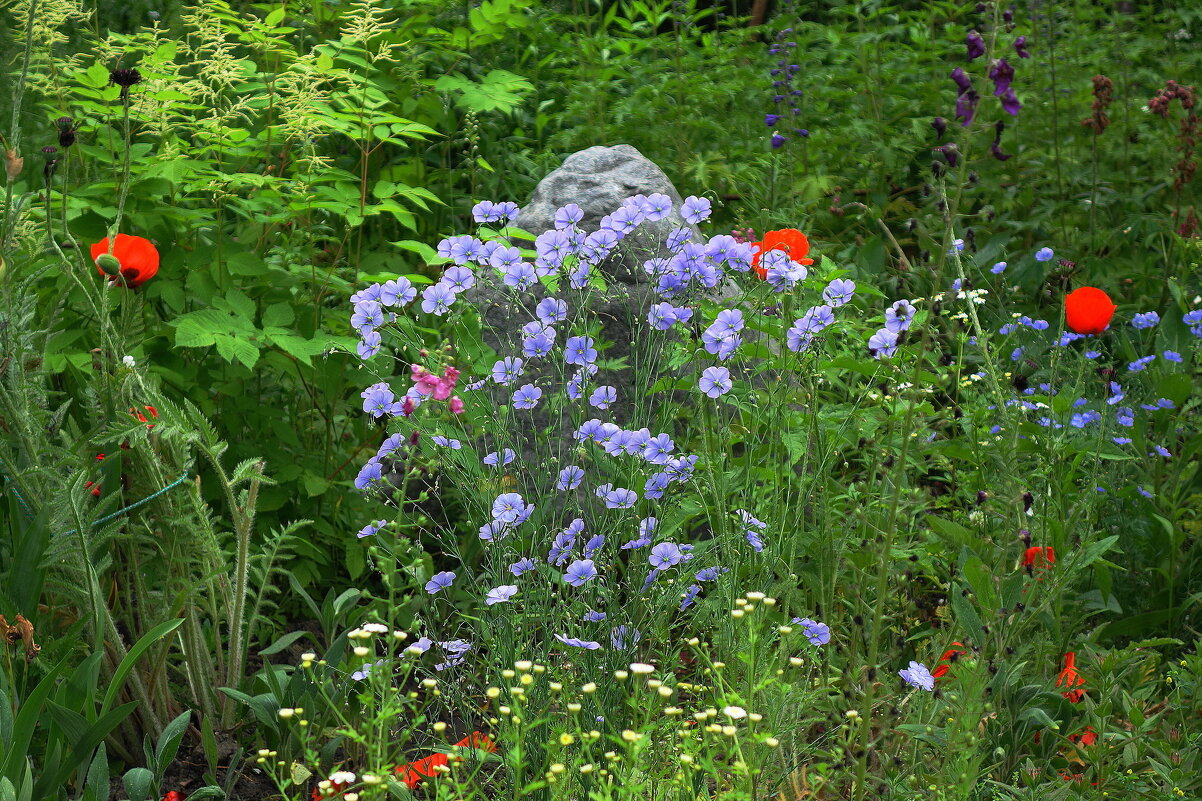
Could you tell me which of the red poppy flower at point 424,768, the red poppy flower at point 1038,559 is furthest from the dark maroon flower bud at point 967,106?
the red poppy flower at point 424,768

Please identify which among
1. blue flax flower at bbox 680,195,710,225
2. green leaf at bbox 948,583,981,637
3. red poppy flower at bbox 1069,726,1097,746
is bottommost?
red poppy flower at bbox 1069,726,1097,746

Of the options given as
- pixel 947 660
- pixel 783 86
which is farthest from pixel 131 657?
pixel 783 86

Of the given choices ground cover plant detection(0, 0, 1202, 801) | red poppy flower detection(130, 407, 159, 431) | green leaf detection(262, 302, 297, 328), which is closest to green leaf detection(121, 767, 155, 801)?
ground cover plant detection(0, 0, 1202, 801)

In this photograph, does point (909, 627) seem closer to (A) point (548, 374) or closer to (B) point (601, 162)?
(A) point (548, 374)

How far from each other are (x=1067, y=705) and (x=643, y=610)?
87 centimetres

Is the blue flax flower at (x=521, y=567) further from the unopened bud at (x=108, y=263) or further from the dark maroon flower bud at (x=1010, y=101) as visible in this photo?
the dark maroon flower bud at (x=1010, y=101)

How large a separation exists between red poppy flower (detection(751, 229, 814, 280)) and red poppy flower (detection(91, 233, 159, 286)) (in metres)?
1.31

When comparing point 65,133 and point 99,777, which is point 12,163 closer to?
point 65,133

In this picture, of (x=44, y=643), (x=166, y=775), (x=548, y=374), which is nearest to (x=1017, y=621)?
(x=548, y=374)

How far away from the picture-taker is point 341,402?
133 inches

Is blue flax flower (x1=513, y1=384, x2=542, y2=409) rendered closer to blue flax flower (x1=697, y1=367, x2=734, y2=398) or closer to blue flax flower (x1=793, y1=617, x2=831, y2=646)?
blue flax flower (x1=697, y1=367, x2=734, y2=398)

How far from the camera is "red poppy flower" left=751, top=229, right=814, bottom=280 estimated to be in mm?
2336

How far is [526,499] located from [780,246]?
2.50 feet

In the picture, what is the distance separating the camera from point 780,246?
92.5 inches
